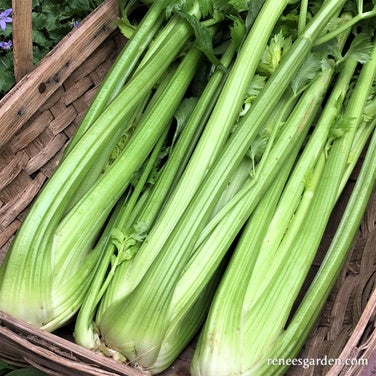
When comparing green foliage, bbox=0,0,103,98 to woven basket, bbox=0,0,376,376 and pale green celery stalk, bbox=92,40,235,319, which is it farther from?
pale green celery stalk, bbox=92,40,235,319

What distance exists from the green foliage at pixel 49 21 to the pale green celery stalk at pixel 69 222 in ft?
1.58

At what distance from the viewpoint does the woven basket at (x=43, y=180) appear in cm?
122

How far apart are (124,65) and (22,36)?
0.88 ft

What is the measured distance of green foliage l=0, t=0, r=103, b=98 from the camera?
1.80 m

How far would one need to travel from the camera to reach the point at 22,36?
58.4 inches

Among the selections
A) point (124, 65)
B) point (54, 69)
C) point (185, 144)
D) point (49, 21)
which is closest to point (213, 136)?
point (185, 144)

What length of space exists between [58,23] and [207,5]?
53cm

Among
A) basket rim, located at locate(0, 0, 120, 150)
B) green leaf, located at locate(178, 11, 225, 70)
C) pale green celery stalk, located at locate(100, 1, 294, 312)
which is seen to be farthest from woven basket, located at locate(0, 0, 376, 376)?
green leaf, located at locate(178, 11, 225, 70)

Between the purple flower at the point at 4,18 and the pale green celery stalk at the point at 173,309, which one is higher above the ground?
the purple flower at the point at 4,18

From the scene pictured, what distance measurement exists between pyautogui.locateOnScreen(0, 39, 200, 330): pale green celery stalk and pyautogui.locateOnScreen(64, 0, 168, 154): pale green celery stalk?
88mm

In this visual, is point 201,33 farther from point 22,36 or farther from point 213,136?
point 22,36

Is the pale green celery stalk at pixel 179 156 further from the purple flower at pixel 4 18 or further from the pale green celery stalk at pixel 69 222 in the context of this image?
the purple flower at pixel 4 18

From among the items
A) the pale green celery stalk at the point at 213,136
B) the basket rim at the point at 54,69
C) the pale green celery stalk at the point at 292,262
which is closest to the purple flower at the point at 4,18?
the basket rim at the point at 54,69

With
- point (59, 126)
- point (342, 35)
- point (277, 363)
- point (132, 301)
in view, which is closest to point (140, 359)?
point (132, 301)
